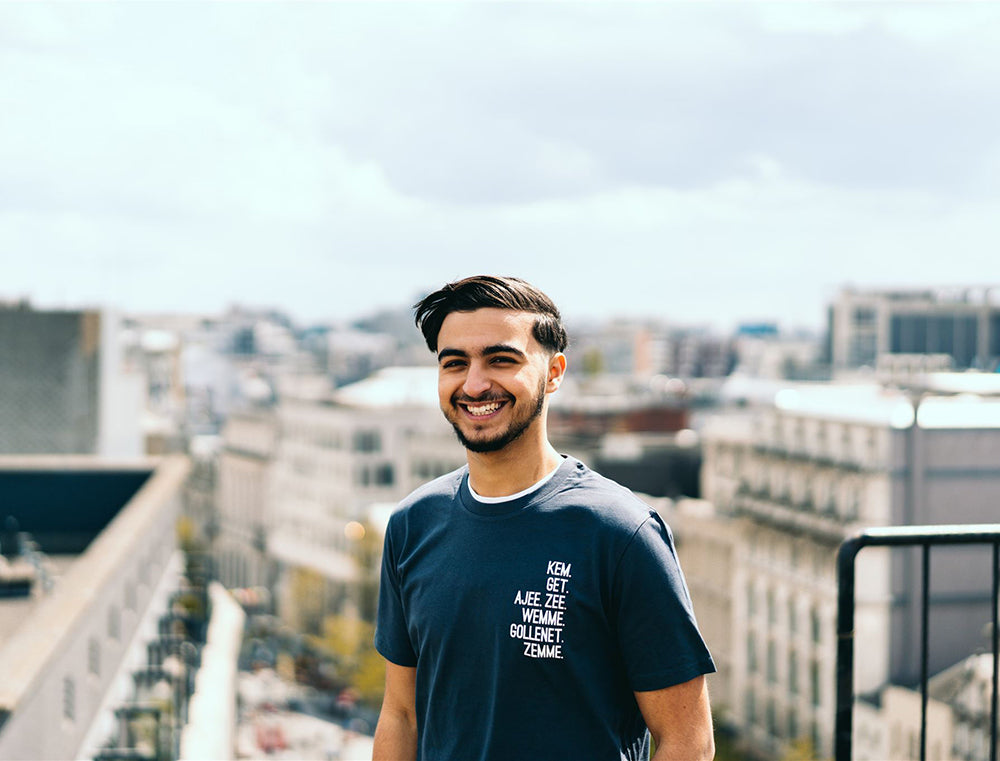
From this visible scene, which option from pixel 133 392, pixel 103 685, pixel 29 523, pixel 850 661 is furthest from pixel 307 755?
pixel 850 661

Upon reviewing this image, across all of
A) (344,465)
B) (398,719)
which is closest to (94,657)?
(398,719)

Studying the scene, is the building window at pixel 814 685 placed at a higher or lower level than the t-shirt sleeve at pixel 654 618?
lower

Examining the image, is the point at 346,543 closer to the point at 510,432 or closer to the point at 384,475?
the point at 384,475

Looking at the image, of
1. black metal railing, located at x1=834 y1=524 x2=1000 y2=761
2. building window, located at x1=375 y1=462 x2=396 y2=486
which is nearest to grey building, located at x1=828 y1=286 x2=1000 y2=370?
building window, located at x1=375 y1=462 x2=396 y2=486

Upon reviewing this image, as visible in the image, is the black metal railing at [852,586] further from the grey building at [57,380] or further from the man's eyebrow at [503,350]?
the grey building at [57,380]

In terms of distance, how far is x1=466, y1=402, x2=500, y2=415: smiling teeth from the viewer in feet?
12.8

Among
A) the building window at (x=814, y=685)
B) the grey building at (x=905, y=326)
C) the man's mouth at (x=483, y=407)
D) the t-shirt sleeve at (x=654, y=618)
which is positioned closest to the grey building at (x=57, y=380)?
the building window at (x=814, y=685)

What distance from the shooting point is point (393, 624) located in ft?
13.8

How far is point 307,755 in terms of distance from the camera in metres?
59.6

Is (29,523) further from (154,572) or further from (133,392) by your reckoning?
(133,392)

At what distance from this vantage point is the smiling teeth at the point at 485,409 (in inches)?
154

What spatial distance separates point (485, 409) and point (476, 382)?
79 millimetres

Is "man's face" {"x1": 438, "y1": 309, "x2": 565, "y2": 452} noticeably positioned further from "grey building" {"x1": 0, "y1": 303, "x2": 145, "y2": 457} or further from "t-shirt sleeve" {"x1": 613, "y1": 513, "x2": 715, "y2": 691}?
"grey building" {"x1": 0, "y1": 303, "x2": 145, "y2": 457}

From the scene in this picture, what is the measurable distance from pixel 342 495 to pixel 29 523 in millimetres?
75124
